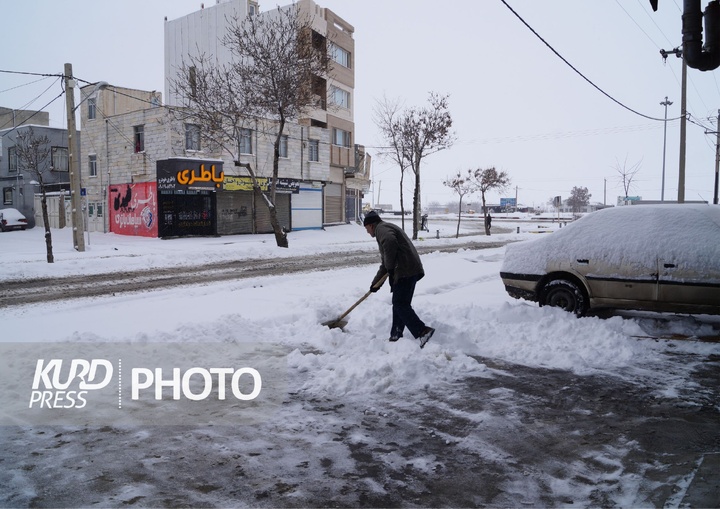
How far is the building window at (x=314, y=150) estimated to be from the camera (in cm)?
3659

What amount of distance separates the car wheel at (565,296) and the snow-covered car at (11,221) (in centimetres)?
3567

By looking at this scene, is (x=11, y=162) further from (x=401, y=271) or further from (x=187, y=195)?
Result: (x=401, y=271)

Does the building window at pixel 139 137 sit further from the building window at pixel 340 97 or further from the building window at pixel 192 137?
the building window at pixel 340 97

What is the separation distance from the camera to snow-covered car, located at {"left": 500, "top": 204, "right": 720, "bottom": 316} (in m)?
7.27

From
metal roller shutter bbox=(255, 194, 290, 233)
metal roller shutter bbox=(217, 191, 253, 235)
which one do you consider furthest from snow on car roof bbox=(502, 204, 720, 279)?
metal roller shutter bbox=(255, 194, 290, 233)

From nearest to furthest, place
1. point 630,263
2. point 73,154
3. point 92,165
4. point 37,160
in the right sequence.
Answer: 1. point 630,263
2. point 37,160
3. point 73,154
4. point 92,165

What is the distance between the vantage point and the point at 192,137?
28.8 m

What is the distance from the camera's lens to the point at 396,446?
391cm

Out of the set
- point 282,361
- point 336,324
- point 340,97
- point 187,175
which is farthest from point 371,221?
point 340,97

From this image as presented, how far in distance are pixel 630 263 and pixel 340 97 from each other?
35.1 metres

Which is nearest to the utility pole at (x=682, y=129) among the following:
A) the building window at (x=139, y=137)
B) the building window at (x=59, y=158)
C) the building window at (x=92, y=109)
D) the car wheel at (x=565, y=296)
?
the car wheel at (x=565, y=296)

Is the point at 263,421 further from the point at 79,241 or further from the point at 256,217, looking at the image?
the point at 256,217

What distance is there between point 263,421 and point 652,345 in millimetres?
5031

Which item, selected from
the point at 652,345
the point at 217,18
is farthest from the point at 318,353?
the point at 217,18
